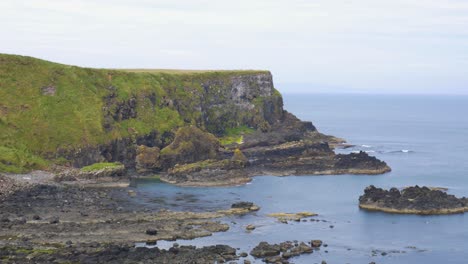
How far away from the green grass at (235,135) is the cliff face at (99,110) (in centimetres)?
169

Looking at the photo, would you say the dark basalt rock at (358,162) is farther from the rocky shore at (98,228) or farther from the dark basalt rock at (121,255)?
the dark basalt rock at (121,255)

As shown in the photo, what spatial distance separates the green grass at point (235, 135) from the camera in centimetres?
15415

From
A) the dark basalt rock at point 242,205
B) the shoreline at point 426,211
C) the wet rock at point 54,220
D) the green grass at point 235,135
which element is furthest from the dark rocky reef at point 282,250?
the green grass at point 235,135

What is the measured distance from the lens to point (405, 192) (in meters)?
103

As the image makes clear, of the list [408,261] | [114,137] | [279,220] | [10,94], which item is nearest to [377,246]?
[408,261]

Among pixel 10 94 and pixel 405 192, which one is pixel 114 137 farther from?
pixel 405 192

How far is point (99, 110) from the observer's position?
138 metres

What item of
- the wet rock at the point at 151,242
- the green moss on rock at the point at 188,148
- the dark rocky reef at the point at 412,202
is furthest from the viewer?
the green moss on rock at the point at 188,148

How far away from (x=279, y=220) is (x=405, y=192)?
2281 centimetres

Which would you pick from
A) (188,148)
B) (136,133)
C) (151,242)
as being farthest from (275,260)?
(136,133)

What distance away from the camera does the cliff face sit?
413 ft

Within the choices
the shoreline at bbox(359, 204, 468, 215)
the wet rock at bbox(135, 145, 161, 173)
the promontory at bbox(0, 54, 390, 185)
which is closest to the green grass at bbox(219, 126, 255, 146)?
the promontory at bbox(0, 54, 390, 185)

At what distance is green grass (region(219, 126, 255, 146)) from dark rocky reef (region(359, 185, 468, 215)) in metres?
54.6

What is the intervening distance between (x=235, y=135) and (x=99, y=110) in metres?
36.7
